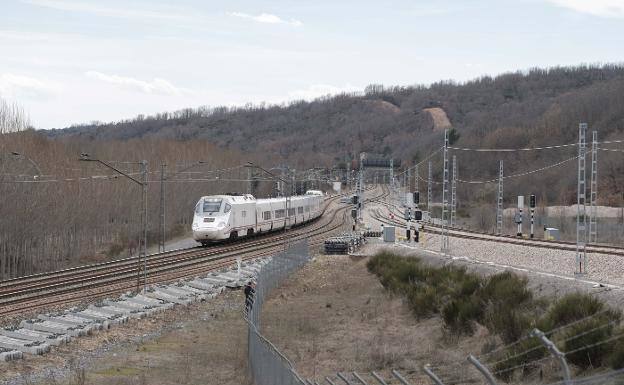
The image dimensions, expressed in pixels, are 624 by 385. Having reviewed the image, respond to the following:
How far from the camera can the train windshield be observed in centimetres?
5684

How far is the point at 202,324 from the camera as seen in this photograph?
29828mm

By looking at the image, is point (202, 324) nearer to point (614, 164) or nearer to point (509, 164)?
point (614, 164)

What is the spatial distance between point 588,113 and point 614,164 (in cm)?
5027

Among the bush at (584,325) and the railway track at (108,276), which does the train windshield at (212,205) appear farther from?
the bush at (584,325)

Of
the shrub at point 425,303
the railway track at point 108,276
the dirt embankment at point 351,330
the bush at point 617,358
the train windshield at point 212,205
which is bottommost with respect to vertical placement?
the dirt embankment at point 351,330

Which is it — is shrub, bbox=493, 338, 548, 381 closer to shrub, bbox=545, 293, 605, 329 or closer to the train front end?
shrub, bbox=545, 293, 605, 329

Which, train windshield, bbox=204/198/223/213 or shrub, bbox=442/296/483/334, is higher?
train windshield, bbox=204/198/223/213

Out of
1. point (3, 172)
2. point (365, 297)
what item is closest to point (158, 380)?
point (365, 297)

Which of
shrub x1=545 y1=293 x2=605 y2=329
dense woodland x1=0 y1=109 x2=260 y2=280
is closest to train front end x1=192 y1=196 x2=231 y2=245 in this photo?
dense woodland x1=0 y1=109 x2=260 y2=280

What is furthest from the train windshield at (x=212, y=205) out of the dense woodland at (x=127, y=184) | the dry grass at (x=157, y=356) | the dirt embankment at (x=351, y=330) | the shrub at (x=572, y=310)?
the shrub at (x=572, y=310)

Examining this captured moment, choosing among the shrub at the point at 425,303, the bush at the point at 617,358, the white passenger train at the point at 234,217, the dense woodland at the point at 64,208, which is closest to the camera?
the bush at the point at 617,358

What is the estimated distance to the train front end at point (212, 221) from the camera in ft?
184

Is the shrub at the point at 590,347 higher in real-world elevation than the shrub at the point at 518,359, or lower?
higher

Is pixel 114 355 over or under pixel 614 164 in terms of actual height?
under
